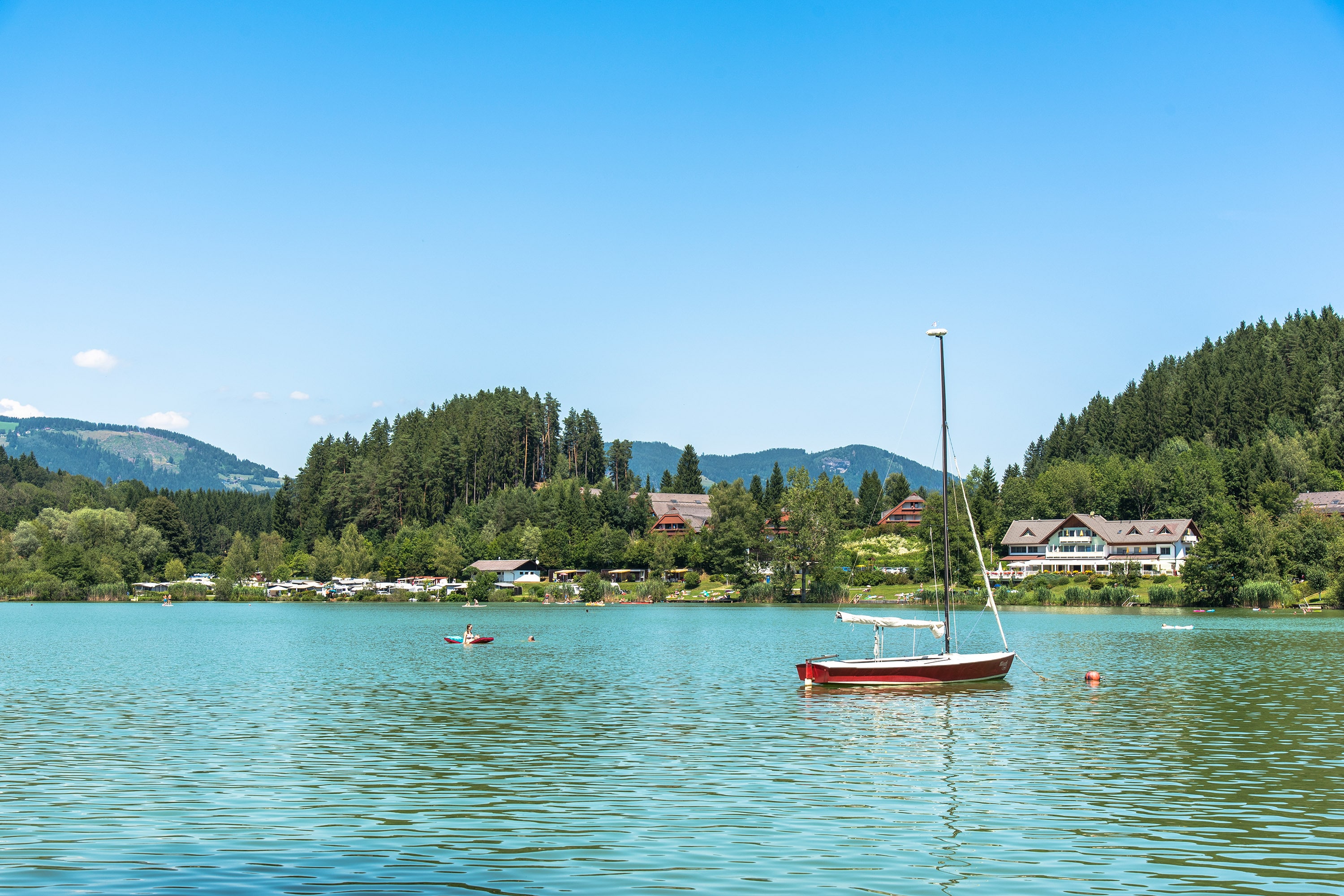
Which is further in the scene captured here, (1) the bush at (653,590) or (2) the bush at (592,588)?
(1) the bush at (653,590)

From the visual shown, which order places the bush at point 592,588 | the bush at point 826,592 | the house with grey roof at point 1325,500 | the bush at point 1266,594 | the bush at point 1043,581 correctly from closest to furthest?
1. the bush at point 1266,594
2. the bush at point 1043,581
3. the bush at point 826,592
4. the house with grey roof at point 1325,500
5. the bush at point 592,588

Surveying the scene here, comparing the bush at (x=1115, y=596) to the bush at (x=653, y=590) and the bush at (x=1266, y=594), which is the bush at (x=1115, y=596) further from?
the bush at (x=653, y=590)

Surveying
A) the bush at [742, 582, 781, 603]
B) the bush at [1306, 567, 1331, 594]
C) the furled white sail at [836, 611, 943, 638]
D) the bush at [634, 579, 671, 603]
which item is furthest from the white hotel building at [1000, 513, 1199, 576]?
the furled white sail at [836, 611, 943, 638]

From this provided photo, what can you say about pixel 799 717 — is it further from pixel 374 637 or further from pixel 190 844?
pixel 374 637

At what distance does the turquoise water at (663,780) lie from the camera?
19078mm

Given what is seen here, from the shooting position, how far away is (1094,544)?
189 metres

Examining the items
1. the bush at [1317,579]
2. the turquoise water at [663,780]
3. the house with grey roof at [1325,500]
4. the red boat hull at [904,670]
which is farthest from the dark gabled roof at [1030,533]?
the red boat hull at [904,670]

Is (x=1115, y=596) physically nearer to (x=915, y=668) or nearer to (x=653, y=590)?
(x=653, y=590)

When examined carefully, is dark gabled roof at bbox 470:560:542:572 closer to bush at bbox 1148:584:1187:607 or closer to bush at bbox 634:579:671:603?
bush at bbox 634:579:671:603

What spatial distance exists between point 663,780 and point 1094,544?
17732 cm

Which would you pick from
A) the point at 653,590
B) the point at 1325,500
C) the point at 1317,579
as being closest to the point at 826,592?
the point at 653,590

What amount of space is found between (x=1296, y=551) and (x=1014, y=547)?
64.3 meters

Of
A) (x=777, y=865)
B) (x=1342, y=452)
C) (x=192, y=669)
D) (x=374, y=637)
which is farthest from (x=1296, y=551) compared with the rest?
(x=777, y=865)

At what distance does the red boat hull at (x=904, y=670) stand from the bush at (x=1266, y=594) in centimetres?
9258
